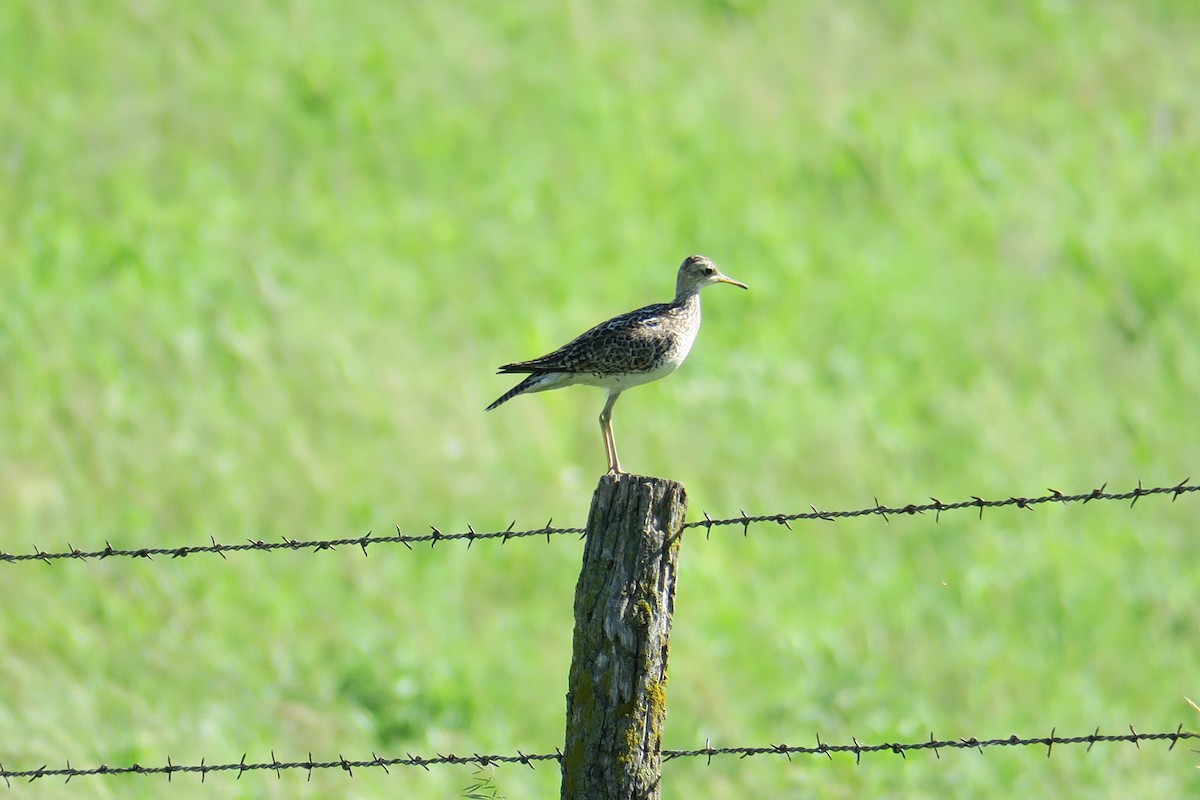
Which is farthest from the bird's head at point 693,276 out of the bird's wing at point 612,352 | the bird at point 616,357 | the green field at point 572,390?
the green field at point 572,390

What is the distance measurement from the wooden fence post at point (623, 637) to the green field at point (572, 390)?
4.23m

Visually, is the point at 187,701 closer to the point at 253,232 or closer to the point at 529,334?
the point at 529,334

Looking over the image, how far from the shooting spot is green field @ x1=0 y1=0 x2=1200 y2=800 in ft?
35.3

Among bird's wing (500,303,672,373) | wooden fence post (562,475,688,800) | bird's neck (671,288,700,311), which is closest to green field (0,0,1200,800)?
bird's wing (500,303,672,373)

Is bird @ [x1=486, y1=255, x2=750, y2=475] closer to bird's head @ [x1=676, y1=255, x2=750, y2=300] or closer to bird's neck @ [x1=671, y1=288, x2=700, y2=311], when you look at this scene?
bird's neck @ [x1=671, y1=288, x2=700, y2=311]

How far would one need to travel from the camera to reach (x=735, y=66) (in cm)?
2173

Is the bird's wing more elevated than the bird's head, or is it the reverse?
the bird's head

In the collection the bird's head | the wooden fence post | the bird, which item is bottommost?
the wooden fence post

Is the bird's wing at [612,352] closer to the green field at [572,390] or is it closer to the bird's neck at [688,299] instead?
the bird's neck at [688,299]

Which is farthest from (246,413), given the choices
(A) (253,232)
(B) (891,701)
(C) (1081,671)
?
(C) (1081,671)

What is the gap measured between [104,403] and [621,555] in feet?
32.8

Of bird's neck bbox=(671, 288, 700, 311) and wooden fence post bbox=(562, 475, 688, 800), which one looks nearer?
wooden fence post bbox=(562, 475, 688, 800)

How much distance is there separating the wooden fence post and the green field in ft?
13.9

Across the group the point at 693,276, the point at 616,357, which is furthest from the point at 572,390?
the point at 616,357
